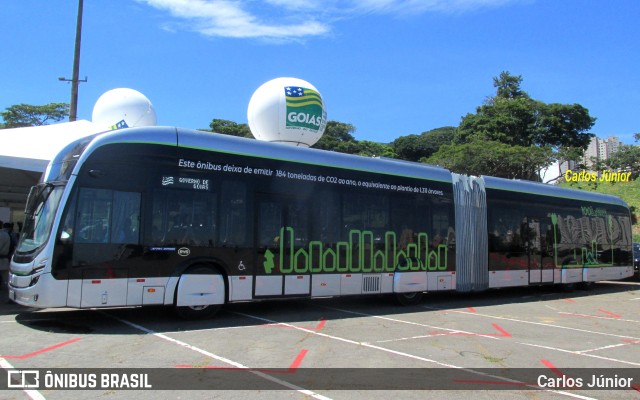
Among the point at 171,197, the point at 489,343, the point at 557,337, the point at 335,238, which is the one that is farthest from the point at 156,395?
the point at 557,337

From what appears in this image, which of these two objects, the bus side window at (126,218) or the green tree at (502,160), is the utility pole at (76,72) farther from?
the green tree at (502,160)

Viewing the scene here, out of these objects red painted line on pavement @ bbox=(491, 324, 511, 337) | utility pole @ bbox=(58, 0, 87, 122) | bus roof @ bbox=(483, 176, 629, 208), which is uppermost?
utility pole @ bbox=(58, 0, 87, 122)

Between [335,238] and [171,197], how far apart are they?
12.6 feet

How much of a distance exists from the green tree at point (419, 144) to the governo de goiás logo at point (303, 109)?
2666 inches

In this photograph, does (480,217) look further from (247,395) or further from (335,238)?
(247,395)

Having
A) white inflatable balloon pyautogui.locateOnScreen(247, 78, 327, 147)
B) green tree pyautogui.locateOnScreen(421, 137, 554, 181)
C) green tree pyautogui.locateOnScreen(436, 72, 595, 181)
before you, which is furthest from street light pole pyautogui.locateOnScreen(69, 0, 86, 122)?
green tree pyautogui.locateOnScreen(436, 72, 595, 181)

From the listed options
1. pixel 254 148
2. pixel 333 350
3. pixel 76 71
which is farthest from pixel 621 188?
pixel 333 350

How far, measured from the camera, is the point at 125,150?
358 inches

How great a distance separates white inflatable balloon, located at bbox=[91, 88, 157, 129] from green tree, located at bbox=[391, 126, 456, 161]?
67.2 meters

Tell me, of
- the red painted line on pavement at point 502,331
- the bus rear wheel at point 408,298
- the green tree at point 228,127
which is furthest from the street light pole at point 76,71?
the green tree at point 228,127

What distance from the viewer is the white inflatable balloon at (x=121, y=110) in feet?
56.7

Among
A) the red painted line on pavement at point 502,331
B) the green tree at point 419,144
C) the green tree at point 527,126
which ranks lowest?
the red painted line on pavement at point 502,331

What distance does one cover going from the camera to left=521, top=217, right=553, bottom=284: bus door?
1583cm

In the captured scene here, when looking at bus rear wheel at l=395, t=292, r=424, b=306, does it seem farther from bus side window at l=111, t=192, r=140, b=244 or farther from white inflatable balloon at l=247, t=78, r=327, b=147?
bus side window at l=111, t=192, r=140, b=244
